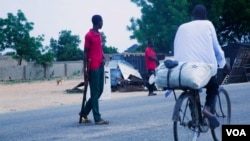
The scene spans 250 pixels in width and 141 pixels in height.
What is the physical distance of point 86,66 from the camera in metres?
8.07

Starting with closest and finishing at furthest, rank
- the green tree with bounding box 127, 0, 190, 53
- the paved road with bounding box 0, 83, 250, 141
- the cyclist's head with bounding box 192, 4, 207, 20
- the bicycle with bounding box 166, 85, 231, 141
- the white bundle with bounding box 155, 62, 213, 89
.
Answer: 1. the white bundle with bounding box 155, 62, 213, 89
2. the bicycle with bounding box 166, 85, 231, 141
3. the cyclist's head with bounding box 192, 4, 207, 20
4. the paved road with bounding box 0, 83, 250, 141
5. the green tree with bounding box 127, 0, 190, 53

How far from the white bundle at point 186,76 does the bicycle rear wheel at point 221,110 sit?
2.52 feet

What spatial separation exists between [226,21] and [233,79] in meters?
23.1

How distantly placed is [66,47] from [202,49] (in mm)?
83693

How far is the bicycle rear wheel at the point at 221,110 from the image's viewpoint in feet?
19.6

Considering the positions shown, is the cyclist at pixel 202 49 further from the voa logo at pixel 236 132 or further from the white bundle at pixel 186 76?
the voa logo at pixel 236 132

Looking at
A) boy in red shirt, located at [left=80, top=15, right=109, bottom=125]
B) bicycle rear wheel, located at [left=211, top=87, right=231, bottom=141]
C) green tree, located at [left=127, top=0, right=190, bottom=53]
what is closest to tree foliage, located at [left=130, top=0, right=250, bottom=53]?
green tree, located at [left=127, top=0, right=190, bottom=53]

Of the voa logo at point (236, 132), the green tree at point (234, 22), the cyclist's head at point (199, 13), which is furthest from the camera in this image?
the green tree at point (234, 22)

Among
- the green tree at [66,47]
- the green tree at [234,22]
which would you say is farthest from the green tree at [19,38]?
the green tree at [66,47]

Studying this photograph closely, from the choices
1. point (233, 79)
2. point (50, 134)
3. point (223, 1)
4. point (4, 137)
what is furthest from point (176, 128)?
point (223, 1)

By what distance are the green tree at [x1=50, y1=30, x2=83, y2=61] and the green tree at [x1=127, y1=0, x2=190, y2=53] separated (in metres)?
41.2

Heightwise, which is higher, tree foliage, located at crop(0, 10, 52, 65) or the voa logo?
tree foliage, located at crop(0, 10, 52, 65)

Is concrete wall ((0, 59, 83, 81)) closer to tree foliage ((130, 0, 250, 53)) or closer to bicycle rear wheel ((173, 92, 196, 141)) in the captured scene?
tree foliage ((130, 0, 250, 53))

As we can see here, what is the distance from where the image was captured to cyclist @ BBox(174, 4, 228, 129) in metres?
5.45
